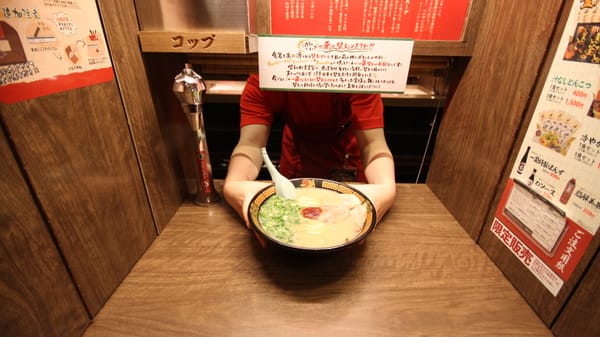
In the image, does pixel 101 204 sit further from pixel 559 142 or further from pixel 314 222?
pixel 559 142

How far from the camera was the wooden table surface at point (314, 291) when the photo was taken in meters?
0.78

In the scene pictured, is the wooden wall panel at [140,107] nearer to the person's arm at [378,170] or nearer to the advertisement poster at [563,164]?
the person's arm at [378,170]

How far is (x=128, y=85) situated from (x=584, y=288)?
1.42 metres

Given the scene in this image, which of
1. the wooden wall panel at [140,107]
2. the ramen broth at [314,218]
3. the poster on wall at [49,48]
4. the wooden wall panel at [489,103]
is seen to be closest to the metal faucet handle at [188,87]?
the wooden wall panel at [140,107]

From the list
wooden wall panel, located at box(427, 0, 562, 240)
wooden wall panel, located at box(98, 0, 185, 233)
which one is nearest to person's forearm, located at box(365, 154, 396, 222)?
wooden wall panel, located at box(427, 0, 562, 240)

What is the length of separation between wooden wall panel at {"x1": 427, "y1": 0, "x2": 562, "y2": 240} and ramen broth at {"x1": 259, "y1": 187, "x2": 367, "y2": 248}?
50cm

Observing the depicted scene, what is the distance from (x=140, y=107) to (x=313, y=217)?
0.73 meters

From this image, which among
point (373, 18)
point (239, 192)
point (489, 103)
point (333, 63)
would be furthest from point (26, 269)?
point (489, 103)

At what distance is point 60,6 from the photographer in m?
0.70

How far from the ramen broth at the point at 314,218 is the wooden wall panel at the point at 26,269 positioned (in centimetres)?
54

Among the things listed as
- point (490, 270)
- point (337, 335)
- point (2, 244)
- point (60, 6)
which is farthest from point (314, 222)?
point (60, 6)

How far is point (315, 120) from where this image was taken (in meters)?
1.66

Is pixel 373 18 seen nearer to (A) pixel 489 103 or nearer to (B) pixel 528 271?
(A) pixel 489 103

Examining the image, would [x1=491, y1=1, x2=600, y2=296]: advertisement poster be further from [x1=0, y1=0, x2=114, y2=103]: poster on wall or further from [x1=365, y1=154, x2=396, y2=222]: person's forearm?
[x1=0, y1=0, x2=114, y2=103]: poster on wall
